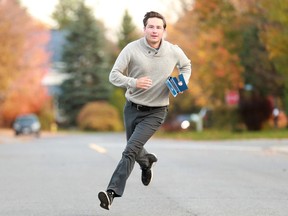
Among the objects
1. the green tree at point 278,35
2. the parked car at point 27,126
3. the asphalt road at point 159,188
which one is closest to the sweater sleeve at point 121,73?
the asphalt road at point 159,188

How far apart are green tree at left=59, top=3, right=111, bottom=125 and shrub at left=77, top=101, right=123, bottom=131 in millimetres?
2854

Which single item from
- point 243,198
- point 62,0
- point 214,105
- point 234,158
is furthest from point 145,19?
point 62,0

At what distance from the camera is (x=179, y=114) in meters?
54.0

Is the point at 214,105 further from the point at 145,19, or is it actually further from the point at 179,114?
the point at 145,19

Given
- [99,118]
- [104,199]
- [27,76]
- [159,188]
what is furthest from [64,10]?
[104,199]

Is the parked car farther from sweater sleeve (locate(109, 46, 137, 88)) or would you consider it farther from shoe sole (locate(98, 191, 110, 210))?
shoe sole (locate(98, 191, 110, 210))

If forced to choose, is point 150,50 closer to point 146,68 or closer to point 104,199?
point 146,68

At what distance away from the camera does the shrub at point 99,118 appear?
6625 centimetres

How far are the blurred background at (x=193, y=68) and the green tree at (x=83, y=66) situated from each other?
0.08 metres

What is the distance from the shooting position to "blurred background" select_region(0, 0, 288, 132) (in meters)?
39.1

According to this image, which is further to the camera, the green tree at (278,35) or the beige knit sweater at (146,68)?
the green tree at (278,35)

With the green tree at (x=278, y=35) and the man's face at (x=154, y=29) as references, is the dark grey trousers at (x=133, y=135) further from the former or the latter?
the green tree at (x=278, y=35)

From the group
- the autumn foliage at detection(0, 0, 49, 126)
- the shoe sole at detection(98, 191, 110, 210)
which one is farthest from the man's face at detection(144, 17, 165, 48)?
the autumn foliage at detection(0, 0, 49, 126)

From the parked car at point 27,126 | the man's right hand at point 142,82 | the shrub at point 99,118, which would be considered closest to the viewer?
the man's right hand at point 142,82
